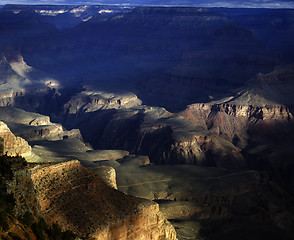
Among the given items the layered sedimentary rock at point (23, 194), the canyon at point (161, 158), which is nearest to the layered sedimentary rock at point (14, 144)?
the canyon at point (161, 158)

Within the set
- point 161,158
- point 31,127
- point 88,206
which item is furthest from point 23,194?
point 31,127

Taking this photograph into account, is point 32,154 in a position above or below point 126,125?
above

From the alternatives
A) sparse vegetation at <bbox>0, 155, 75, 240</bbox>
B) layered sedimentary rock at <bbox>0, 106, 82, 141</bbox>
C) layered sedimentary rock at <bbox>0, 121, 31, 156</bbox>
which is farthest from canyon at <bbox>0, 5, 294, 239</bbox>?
sparse vegetation at <bbox>0, 155, 75, 240</bbox>

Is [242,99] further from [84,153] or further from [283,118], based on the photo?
[84,153]

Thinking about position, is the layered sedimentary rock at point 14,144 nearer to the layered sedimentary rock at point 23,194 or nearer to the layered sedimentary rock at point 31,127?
the layered sedimentary rock at point 31,127

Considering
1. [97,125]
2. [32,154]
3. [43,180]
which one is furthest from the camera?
[97,125]

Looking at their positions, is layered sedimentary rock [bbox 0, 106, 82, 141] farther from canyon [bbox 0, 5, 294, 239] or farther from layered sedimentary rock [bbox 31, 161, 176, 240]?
layered sedimentary rock [bbox 31, 161, 176, 240]

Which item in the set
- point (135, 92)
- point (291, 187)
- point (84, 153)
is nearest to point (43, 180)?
point (84, 153)

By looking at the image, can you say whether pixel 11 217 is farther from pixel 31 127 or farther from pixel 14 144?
pixel 31 127

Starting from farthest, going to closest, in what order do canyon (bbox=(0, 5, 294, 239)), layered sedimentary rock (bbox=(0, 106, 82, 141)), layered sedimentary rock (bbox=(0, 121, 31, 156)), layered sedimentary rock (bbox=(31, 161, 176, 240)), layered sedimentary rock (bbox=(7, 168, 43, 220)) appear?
layered sedimentary rock (bbox=(0, 106, 82, 141)) < layered sedimentary rock (bbox=(0, 121, 31, 156)) < canyon (bbox=(0, 5, 294, 239)) < layered sedimentary rock (bbox=(31, 161, 176, 240)) < layered sedimentary rock (bbox=(7, 168, 43, 220))
